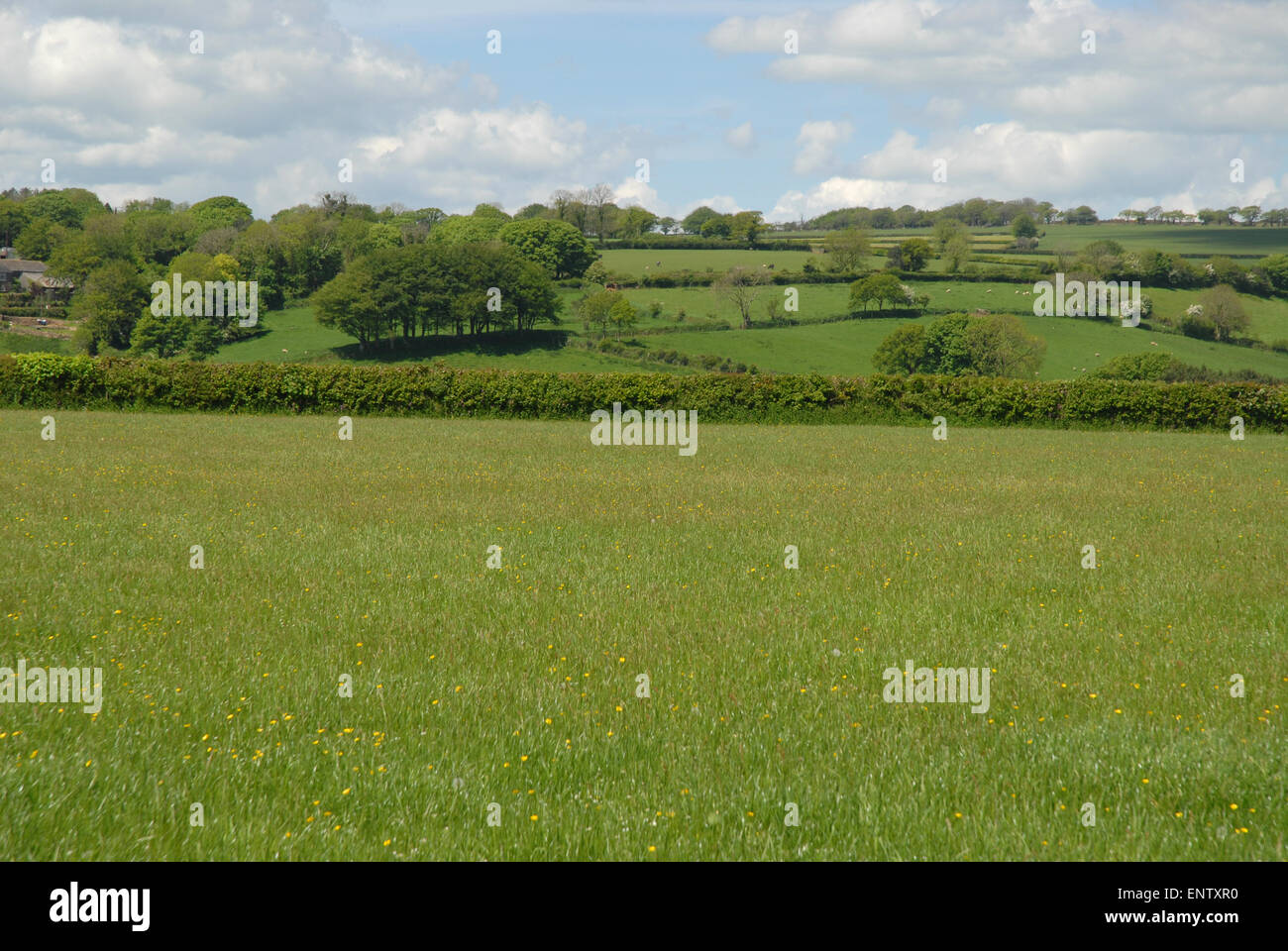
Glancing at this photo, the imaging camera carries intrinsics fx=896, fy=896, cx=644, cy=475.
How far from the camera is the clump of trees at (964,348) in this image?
9744cm

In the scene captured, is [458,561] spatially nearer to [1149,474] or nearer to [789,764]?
[789,764]

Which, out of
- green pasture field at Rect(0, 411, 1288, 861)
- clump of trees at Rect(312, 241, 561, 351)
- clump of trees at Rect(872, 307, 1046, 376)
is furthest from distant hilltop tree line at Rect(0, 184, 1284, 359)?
green pasture field at Rect(0, 411, 1288, 861)

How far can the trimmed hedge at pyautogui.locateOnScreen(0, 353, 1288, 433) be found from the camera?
43219mm

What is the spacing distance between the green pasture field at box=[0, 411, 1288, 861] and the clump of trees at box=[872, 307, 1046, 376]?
82.7 m

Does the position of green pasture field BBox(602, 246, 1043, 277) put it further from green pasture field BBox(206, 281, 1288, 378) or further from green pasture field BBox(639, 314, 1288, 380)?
green pasture field BBox(639, 314, 1288, 380)

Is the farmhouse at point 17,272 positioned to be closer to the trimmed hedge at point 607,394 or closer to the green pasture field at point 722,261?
the green pasture field at point 722,261

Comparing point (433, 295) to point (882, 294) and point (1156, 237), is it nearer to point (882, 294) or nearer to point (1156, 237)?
point (882, 294)

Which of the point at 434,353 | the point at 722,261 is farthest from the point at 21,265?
the point at 722,261

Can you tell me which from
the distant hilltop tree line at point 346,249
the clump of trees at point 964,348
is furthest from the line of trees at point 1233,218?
the clump of trees at point 964,348

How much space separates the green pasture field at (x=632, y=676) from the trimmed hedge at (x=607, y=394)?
25661 mm

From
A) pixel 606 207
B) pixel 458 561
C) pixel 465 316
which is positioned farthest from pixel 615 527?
pixel 606 207

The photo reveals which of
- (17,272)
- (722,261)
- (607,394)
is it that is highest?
(17,272)

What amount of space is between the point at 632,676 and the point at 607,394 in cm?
3666

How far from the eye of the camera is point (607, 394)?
147 feet
